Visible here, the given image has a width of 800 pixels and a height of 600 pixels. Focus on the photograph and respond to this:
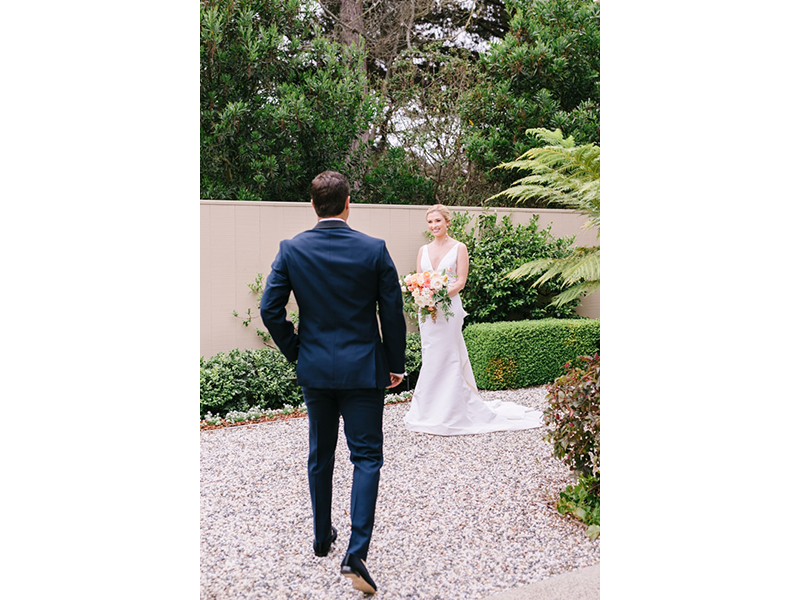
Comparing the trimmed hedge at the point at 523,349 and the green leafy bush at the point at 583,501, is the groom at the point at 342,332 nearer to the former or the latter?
the green leafy bush at the point at 583,501

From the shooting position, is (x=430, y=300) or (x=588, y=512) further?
(x=430, y=300)

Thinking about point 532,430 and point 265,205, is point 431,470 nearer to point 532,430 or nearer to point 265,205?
point 532,430

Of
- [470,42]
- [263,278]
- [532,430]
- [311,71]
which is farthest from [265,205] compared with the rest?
[470,42]

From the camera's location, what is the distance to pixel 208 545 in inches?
122

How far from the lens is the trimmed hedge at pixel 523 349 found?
722 cm

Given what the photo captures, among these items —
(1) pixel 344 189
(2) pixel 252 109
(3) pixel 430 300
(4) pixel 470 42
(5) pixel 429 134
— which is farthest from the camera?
(4) pixel 470 42

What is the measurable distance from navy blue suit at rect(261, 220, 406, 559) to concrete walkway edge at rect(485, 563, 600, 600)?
673 millimetres

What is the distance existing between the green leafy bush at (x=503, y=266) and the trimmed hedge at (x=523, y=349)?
45cm

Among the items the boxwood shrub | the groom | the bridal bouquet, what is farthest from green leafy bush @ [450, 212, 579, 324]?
the groom

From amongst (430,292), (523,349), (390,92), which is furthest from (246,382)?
(390,92)

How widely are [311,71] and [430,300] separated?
4.88 m

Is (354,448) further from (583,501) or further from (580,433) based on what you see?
(583,501)

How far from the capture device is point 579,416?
3.27 m

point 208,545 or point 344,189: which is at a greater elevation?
point 344,189
